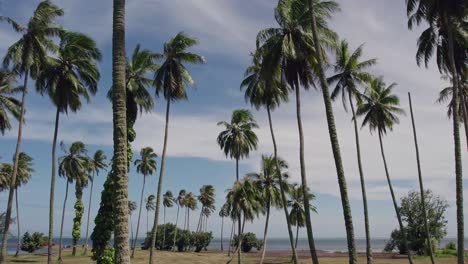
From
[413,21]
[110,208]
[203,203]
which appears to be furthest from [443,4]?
[203,203]

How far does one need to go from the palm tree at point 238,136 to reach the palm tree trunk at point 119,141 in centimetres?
3256

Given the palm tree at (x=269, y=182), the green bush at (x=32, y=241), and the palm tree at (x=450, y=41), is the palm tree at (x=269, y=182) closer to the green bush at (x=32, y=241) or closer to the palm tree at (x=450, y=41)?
the palm tree at (x=450, y=41)

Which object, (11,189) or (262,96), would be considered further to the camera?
(262,96)

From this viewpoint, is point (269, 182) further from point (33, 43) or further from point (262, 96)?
point (33, 43)

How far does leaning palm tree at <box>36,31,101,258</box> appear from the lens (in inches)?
1142

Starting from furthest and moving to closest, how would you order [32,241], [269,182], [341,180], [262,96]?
1. [32,241]
2. [269,182]
3. [262,96]
4. [341,180]

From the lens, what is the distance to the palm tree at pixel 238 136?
1770 inches

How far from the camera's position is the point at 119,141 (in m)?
11.8

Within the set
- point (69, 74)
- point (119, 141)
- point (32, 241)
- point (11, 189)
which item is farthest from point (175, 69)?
point (32, 241)

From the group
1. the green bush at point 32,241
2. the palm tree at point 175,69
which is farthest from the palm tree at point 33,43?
the green bush at point 32,241

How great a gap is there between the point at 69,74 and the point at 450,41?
76.3 ft

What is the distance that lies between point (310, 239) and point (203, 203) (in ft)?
245

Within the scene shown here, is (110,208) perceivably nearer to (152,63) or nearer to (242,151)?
(152,63)

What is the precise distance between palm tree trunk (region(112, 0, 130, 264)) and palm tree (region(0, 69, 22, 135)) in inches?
869
